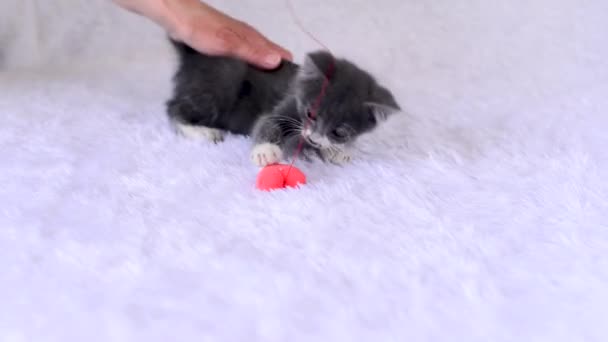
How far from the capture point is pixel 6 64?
85.4 inches

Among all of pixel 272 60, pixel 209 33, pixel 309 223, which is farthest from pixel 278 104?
pixel 309 223

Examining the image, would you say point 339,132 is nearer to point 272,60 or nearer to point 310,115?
point 310,115

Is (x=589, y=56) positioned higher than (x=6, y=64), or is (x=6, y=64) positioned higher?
(x=589, y=56)

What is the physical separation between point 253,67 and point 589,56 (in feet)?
4.92

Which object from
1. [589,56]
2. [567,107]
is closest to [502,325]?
[567,107]

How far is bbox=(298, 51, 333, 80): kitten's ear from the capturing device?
1391 mm

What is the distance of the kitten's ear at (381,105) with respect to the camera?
138cm

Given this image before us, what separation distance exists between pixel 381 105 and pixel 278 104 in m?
0.29

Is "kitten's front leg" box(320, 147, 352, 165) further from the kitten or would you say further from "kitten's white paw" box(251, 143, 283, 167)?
"kitten's white paw" box(251, 143, 283, 167)

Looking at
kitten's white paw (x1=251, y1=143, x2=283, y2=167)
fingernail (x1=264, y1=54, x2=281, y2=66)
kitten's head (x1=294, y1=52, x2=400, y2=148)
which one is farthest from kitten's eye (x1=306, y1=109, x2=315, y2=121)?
fingernail (x1=264, y1=54, x2=281, y2=66)

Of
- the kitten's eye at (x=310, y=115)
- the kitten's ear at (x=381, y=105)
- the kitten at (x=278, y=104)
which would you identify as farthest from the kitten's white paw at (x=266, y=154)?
the kitten's ear at (x=381, y=105)

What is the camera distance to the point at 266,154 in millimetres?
1388

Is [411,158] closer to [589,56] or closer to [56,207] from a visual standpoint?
[56,207]

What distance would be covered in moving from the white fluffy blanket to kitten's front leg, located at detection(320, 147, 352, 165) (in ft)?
0.08
